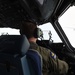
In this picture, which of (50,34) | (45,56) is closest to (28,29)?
(45,56)

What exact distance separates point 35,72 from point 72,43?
182 centimetres

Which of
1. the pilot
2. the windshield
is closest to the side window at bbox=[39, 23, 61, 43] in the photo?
the windshield

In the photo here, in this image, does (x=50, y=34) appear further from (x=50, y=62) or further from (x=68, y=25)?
(x=50, y=62)

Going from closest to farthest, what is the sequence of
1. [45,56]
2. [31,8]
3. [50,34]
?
[45,56] → [31,8] → [50,34]

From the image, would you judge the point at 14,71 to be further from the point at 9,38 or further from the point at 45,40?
the point at 45,40

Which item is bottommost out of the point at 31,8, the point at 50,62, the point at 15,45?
the point at 50,62

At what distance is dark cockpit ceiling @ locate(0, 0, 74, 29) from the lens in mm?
2557

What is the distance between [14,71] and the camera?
178 cm

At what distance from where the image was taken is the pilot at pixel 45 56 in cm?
197

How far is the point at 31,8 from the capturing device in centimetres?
277

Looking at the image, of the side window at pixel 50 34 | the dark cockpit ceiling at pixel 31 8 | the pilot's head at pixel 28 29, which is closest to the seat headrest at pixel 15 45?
the pilot's head at pixel 28 29

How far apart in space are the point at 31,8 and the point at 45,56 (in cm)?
101

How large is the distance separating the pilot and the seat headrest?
0.25 meters

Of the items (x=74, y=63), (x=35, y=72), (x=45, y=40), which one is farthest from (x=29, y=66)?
(x=45, y=40)
